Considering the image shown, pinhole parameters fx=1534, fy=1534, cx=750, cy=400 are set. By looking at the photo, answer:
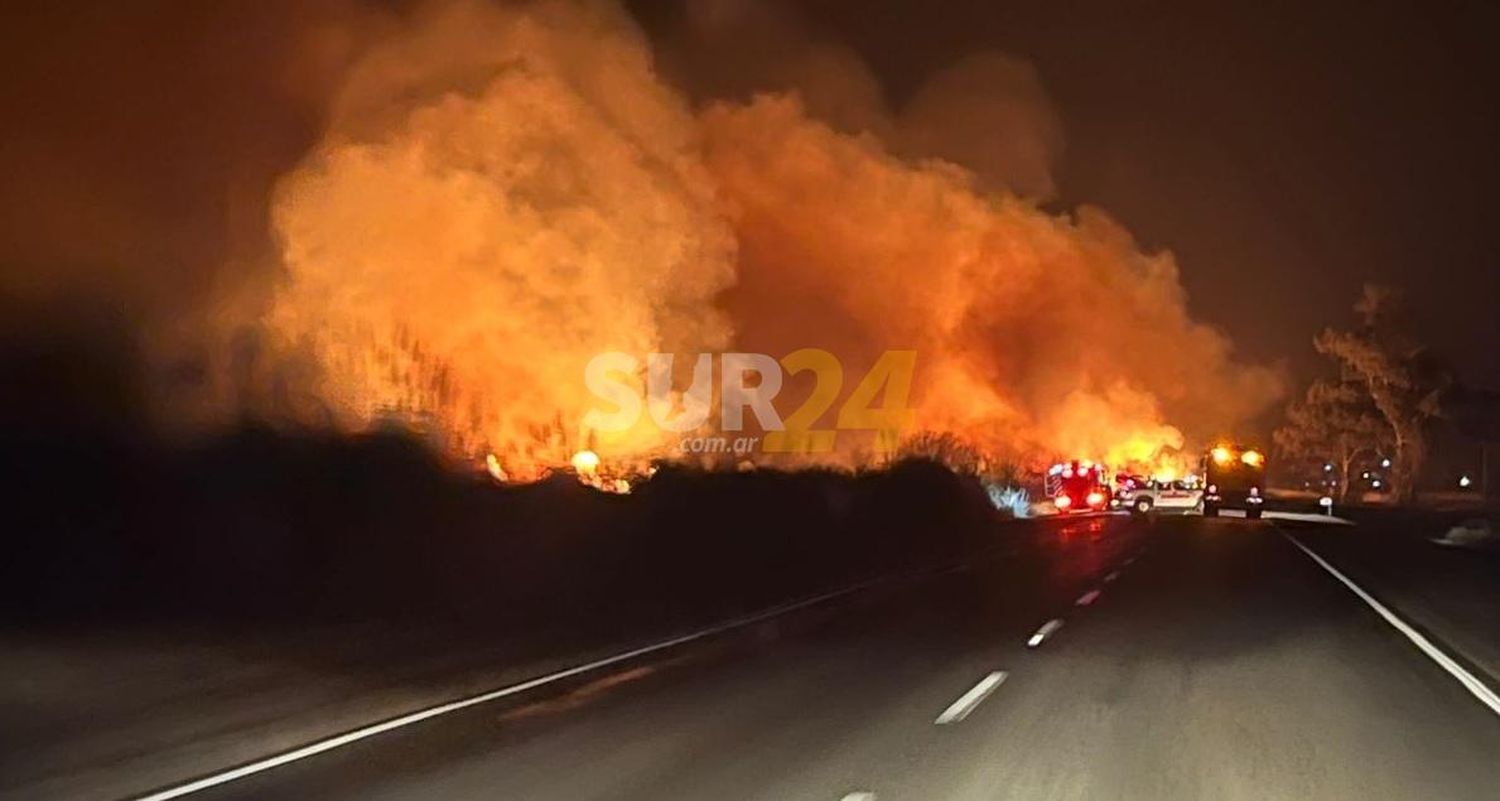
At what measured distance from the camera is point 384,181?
31328 mm

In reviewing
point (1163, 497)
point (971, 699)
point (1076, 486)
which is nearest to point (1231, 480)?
point (1163, 497)

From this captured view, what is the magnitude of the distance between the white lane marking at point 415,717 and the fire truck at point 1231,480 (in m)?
48.5

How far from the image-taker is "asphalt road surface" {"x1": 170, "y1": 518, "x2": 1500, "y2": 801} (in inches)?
362

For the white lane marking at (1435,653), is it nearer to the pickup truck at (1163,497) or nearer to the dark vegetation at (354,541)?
the dark vegetation at (354,541)

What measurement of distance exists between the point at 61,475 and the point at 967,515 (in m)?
31.9

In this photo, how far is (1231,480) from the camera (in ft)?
217

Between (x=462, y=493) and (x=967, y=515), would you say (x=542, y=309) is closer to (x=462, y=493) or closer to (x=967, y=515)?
(x=462, y=493)

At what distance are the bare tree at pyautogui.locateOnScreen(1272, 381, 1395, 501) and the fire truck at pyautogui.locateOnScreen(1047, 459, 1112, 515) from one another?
34959 mm

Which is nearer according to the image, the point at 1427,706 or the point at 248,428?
the point at 1427,706

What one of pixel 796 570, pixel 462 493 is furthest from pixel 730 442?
pixel 462 493

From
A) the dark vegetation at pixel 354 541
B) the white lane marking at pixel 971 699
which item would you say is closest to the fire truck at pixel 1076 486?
the dark vegetation at pixel 354 541

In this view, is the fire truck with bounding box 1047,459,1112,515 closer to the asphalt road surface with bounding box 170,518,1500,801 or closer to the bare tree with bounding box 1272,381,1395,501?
the bare tree with bounding box 1272,381,1395,501

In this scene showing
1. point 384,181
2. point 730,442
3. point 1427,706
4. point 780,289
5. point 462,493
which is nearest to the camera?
point 1427,706

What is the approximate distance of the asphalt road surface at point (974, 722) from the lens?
30.2 ft
